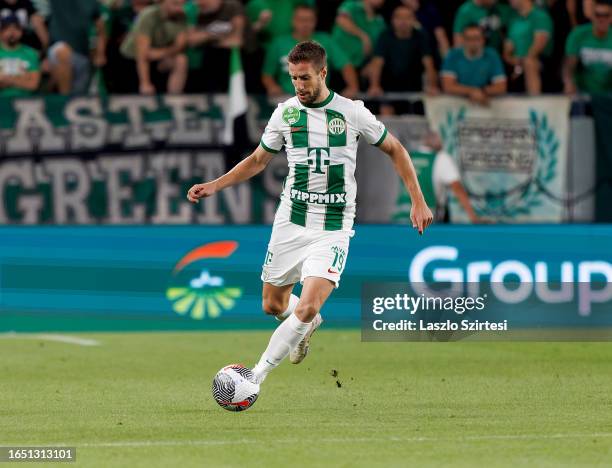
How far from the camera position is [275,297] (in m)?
10.3

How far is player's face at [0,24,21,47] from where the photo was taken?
51.9 ft

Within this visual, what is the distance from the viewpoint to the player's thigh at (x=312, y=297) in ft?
29.3

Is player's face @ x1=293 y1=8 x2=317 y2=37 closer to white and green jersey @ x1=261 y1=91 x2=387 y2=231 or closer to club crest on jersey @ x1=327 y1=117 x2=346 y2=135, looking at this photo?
white and green jersey @ x1=261 y1=91 x2=387 y2=231

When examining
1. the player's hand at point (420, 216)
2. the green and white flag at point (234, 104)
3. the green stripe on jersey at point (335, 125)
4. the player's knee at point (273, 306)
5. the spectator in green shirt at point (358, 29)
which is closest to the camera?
the player's hand at point (420, 216)

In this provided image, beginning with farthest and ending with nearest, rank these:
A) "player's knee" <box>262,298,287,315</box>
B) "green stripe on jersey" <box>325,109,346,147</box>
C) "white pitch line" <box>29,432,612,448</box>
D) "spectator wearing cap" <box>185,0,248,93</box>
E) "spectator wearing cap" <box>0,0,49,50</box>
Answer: "spectator wearing cap" <box>185,0,248,93</box>
"spectator wearing cap" <box>0,0,49,50</box>
"player's knee" <box>262,298,287,315</box>
"green stripe on jersey" <box>325,109,346,147</box>
"white pitch line" <box>29,432,612,448</box>

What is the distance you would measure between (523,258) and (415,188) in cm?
668

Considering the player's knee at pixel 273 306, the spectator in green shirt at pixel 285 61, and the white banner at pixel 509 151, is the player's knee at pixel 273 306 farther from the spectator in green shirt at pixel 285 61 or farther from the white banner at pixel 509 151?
the spectator in green shirt at pixel 285 61

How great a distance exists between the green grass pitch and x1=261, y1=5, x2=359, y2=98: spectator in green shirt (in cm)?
335

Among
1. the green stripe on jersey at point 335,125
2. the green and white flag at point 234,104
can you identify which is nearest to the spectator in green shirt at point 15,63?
the green and white flag at point 234,104

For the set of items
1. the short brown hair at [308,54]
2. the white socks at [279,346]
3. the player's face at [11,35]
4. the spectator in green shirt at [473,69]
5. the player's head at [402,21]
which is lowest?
the white socks at [279,346]

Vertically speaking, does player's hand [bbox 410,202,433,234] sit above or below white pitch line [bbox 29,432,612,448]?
above

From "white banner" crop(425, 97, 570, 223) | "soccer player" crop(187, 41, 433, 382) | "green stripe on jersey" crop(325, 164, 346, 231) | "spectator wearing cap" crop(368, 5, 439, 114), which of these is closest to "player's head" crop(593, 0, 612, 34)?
"white banner" crop(425, 97, 570, 223)

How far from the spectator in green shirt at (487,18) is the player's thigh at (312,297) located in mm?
8170

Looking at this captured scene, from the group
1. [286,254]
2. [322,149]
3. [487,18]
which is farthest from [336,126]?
[487,18]
